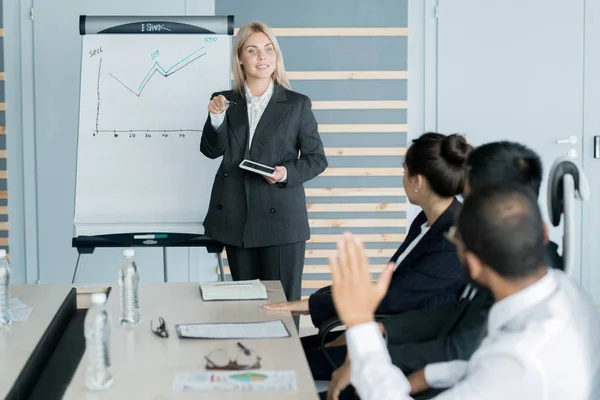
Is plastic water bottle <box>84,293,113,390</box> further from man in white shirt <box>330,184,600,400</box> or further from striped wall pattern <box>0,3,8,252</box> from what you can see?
striped wall pattern <box>0,3,8,252</box>

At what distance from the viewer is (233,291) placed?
252 centimetres

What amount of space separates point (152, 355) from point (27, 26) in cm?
333

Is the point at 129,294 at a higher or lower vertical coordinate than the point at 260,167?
lower

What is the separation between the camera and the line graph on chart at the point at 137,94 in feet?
13.1

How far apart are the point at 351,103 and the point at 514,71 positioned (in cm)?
99

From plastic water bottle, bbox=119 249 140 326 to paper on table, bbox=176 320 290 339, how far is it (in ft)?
0.45

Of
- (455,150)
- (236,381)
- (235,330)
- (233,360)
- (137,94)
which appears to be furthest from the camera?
(137,94)

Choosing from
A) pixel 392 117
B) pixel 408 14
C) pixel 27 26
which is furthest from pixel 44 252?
pixel 408 14

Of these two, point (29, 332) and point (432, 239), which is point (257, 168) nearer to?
point (432, 239)

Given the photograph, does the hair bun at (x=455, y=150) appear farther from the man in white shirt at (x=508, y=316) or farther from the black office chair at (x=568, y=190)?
the man in white shirt at (x=508, y=316)

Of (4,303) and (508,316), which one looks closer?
(508,316)

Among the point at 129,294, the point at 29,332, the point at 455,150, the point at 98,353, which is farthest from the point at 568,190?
the point at 29,332

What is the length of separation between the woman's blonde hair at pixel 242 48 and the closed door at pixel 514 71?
5.14 feet

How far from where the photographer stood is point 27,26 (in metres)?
4.63
